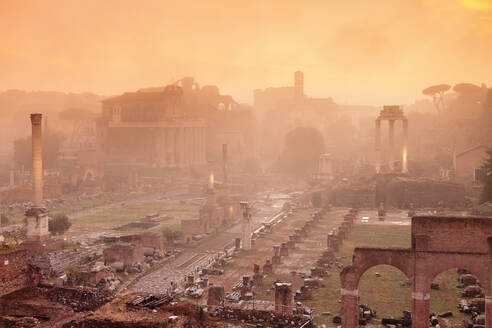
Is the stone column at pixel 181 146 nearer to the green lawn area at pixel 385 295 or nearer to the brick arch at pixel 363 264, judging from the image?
the green lawn area at pixel 385 295

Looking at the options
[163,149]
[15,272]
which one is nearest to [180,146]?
[163,149]

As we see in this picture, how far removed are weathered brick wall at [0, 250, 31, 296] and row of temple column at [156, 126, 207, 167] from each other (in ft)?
176

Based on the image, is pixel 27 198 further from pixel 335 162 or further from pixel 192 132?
pixel 335 162

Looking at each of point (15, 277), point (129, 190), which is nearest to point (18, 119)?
point (129, 190)

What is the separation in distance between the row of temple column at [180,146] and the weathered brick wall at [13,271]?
176ft

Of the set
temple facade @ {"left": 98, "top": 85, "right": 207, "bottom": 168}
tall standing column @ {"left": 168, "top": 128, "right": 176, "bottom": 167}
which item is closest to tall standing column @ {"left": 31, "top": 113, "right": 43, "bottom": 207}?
temple facade @ {"left": 98, "top": 85, "right": 207, "bottom": 168}

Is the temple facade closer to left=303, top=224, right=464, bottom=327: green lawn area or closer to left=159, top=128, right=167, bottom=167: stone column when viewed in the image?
left=159, top=128, right=167, bottom=167: stone column

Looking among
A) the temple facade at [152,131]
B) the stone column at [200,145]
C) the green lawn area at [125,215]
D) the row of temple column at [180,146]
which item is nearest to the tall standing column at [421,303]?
the green lawn area at [125,215]

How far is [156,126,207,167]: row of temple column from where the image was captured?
71188 millimetres

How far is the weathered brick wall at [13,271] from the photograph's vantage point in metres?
15.4

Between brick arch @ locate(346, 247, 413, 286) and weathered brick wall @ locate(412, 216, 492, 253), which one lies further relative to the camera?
brick arch @ locate(346, 247, 413, 286)

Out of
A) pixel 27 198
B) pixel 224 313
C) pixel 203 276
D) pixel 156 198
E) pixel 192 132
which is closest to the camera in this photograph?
pixel 224 313

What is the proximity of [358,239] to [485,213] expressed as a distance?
9.77 metres

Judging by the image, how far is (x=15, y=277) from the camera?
15.8 m
